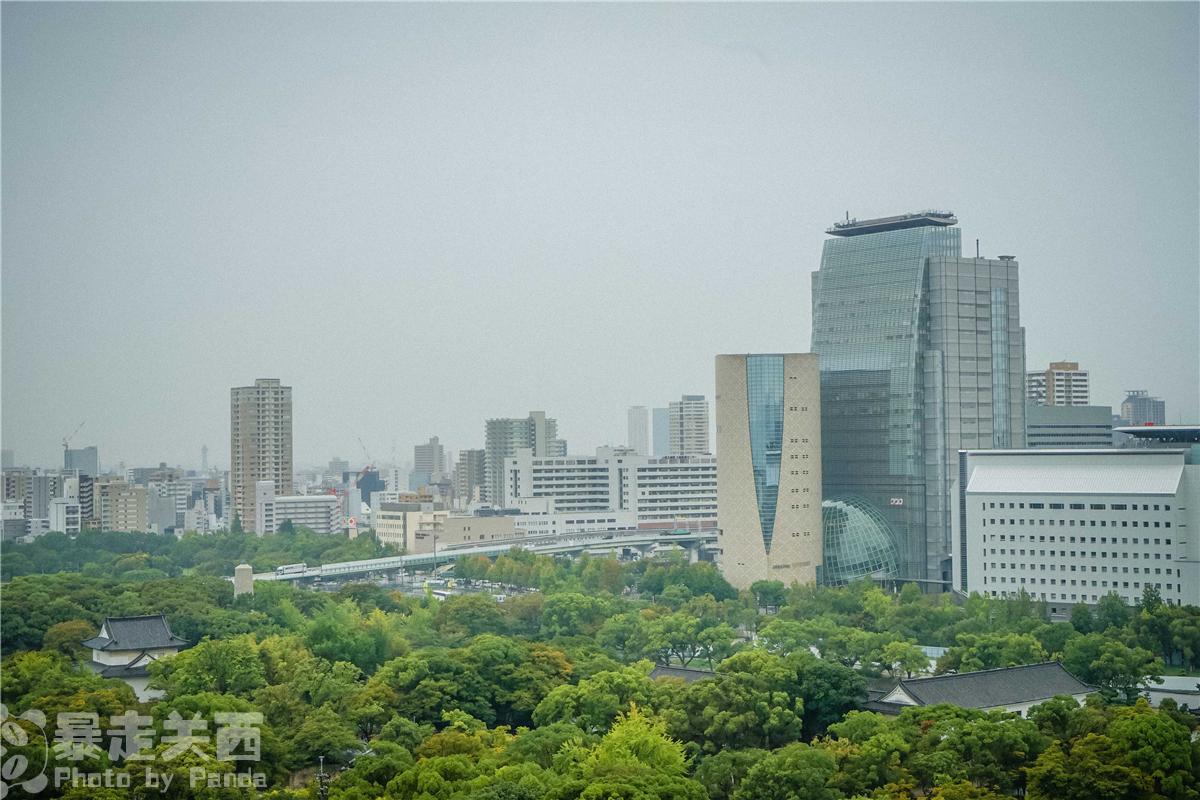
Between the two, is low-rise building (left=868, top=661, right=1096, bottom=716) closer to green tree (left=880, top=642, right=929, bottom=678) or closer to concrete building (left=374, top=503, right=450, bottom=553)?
green tree (left=880, top=642, right=929, bottom=678)

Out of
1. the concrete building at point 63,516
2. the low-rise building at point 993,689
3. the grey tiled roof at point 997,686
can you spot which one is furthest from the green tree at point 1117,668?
the concrete building at point 63,516

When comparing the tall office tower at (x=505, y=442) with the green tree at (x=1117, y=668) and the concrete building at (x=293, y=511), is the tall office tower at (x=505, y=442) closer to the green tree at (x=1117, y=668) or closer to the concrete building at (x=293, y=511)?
the concrete building at (x=293, y=511)

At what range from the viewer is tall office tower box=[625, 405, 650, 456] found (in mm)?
188750

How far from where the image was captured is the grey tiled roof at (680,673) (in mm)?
32094

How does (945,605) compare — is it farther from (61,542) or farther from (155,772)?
(61,542)

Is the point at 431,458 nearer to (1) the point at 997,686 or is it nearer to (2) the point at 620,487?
(2) the point at 620,487

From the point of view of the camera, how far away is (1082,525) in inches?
1813

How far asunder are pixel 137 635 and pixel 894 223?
35.5 metres

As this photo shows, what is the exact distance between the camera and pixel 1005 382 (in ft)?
185

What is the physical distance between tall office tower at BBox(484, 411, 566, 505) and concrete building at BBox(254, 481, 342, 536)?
13953 millimetres

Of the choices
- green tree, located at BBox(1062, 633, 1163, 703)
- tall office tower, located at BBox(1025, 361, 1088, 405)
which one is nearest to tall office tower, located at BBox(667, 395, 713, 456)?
tall office tower, located at BBox(1025, 361, 1088, 405)

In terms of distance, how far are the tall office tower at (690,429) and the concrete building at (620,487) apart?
150 feet

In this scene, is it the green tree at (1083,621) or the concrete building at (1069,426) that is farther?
the concrete building at (1069,426)

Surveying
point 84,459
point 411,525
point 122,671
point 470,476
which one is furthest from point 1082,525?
point 84,459
